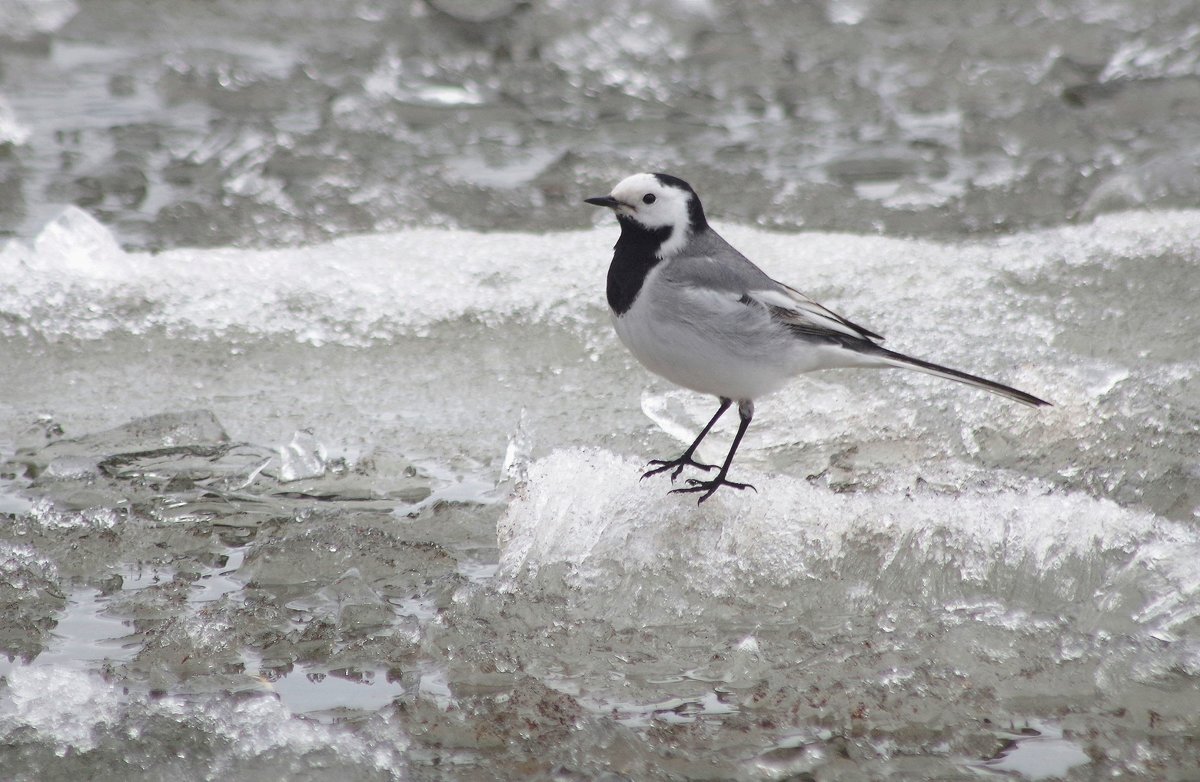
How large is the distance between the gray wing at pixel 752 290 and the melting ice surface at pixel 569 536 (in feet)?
1.41

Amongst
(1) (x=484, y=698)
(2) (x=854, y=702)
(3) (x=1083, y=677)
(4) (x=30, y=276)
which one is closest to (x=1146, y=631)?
(3) (x=1083, y=677)

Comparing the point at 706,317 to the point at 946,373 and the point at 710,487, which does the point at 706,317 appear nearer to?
the point at 710,487

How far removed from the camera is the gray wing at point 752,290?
329 centimetres

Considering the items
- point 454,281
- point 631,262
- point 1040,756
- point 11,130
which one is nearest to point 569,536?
point 631,262

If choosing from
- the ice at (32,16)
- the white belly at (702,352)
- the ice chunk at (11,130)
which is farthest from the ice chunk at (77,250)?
the ice at (32,16)

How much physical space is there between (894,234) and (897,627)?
9.79ft

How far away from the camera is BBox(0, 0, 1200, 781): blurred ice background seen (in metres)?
2.79

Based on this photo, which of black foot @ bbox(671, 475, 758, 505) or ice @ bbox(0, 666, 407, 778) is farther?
black foot @ bbox(671, 475, 758, 505)

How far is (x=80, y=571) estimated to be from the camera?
3.33m

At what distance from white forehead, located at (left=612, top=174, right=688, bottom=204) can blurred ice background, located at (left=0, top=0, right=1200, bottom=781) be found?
0.70 metres

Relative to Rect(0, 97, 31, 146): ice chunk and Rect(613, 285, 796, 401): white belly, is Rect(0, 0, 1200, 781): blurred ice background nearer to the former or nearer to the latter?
Rect(0, 97, 31, 146): ice chunk

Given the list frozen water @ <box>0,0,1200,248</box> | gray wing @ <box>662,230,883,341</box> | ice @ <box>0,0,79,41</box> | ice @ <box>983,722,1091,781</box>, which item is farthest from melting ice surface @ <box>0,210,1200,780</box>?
ice @ <box>0,0,79,41</box>

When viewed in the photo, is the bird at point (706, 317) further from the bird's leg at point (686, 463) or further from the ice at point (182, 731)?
the ice at point (182, 731)

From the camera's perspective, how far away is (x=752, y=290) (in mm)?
3328
